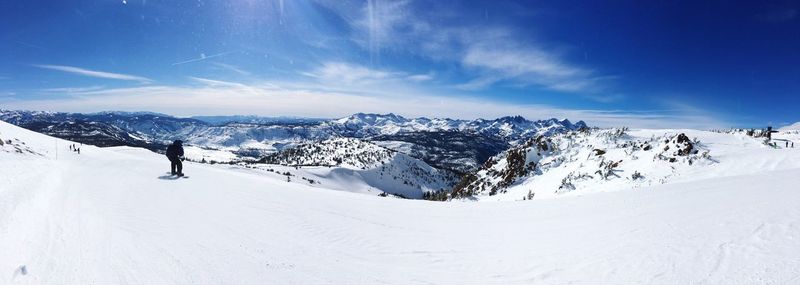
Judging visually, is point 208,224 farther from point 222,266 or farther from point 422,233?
point 422,233

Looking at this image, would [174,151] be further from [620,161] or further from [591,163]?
[620,161]

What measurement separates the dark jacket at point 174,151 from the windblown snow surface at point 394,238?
14.1 feet

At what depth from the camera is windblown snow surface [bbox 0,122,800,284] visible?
4.47 meters

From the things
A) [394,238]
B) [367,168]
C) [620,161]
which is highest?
[620,161]

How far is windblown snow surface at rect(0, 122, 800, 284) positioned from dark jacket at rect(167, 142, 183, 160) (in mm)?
4289

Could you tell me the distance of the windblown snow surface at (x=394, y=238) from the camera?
4.47 metres

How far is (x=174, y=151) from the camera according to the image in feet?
47.9

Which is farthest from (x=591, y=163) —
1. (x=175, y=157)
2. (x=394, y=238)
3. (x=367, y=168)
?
(x=367, y=168)

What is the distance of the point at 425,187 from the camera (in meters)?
115

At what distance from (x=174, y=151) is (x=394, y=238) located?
11.5 metres

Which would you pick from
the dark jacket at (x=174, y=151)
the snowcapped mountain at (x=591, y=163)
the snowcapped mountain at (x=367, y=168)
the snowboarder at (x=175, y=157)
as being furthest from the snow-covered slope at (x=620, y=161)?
the snowcapped mountain at (x=367, y=168)

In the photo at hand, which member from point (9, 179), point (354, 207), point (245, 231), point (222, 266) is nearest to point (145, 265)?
point (222, 266)

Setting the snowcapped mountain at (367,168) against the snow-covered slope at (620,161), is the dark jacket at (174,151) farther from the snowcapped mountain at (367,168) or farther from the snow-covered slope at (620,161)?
the snowcapped mountain at (367,168)

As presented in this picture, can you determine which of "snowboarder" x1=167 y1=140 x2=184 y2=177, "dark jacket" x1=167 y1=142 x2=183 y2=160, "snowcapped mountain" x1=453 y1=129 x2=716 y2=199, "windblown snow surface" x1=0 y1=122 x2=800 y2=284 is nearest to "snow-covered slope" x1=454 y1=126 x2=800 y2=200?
"snowcapped mountain" x1=453 y1=129 x2=716 y2=199
